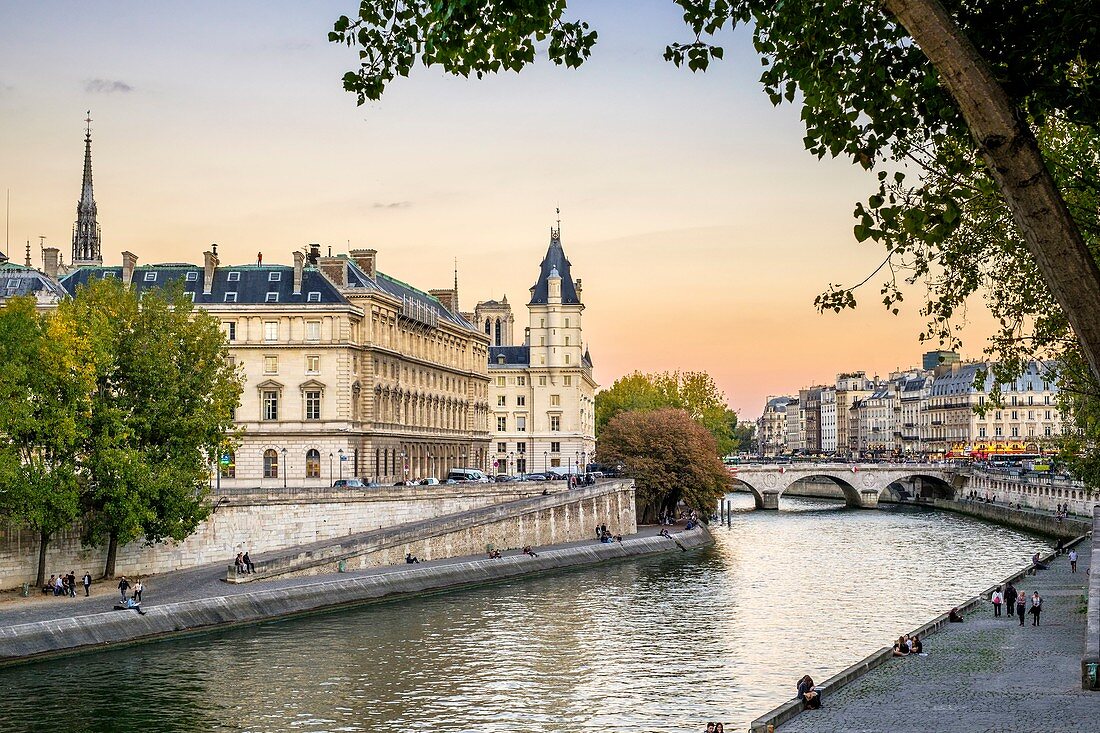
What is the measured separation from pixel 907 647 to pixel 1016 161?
29.4 metres

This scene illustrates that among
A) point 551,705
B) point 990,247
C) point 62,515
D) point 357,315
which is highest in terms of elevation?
point 357,315

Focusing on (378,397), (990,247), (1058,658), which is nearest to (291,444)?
(378,397)

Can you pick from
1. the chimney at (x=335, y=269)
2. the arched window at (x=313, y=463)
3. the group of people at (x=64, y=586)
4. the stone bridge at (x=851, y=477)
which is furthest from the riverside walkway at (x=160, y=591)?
the stone bridge at (x=851, y=477)

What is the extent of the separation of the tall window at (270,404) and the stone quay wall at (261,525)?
1130cm

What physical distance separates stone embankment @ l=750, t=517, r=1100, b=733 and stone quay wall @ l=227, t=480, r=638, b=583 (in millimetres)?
25714

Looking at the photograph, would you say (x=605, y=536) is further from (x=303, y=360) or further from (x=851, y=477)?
(x=851, y=477)

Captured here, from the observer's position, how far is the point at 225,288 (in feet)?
256

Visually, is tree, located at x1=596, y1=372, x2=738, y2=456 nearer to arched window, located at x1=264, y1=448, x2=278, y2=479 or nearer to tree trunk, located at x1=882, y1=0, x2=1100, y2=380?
arched window, located at x1=264, y1=448, x2=278, y2=479

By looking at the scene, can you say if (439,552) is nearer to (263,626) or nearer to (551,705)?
(263,626)

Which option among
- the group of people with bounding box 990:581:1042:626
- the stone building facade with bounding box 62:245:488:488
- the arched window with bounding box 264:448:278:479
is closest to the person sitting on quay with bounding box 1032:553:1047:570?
the group of people with bounding box 990:581:1042:626

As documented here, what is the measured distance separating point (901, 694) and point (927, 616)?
65.4ft

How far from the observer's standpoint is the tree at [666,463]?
295 ft

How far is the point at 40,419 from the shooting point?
47.1 m

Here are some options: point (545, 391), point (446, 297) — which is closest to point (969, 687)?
point (446, 297)
